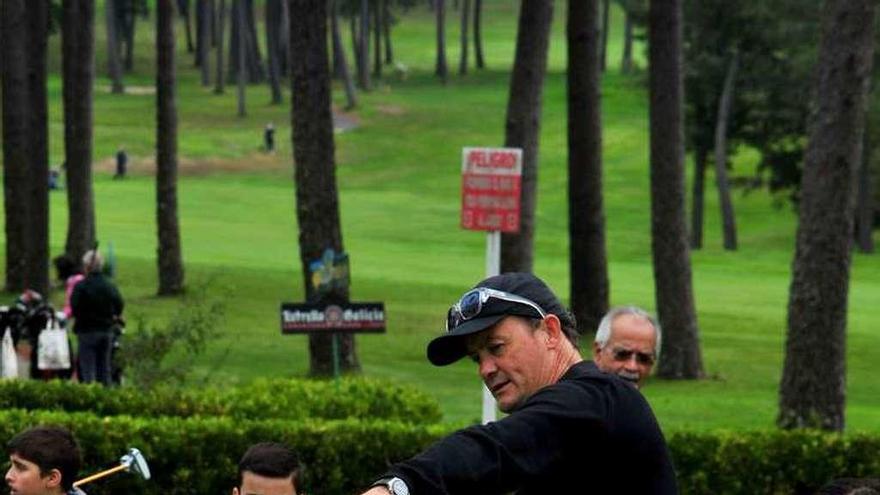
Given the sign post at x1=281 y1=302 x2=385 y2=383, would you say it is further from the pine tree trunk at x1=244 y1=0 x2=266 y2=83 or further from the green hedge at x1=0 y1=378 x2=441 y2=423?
the pine tree trunk at x1=244 y1=0 x2=266 y2=83

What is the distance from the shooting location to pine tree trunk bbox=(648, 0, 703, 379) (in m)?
26.6

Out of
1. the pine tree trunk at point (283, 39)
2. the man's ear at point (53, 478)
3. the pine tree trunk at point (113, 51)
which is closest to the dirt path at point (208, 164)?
the pine tree trunk at point (283, 39)

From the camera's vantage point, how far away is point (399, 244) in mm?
54062

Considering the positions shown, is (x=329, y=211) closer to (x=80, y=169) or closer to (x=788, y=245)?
(x=80, y=169)

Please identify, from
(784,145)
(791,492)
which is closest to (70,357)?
(791,492)

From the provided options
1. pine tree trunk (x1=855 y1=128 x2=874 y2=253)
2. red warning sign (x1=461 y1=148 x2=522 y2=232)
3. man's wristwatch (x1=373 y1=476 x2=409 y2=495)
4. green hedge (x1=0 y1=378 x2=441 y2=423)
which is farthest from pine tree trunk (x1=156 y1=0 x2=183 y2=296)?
man's wristwatch (x1=373 y1=476 x2=409 y2=495)

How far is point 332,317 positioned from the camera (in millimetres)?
19266

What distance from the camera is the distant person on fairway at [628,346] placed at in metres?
8.27

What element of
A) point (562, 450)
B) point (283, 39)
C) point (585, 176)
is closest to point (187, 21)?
point (283, 39)

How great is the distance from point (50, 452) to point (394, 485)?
12.6ft

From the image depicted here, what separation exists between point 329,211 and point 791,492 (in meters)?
11.3

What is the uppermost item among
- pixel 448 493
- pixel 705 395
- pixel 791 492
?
pixel 448 493

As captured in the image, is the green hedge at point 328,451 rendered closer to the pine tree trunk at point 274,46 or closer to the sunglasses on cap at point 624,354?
the sunglasses on cap at point 624,354

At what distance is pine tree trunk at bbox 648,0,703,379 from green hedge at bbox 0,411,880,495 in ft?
40.1
